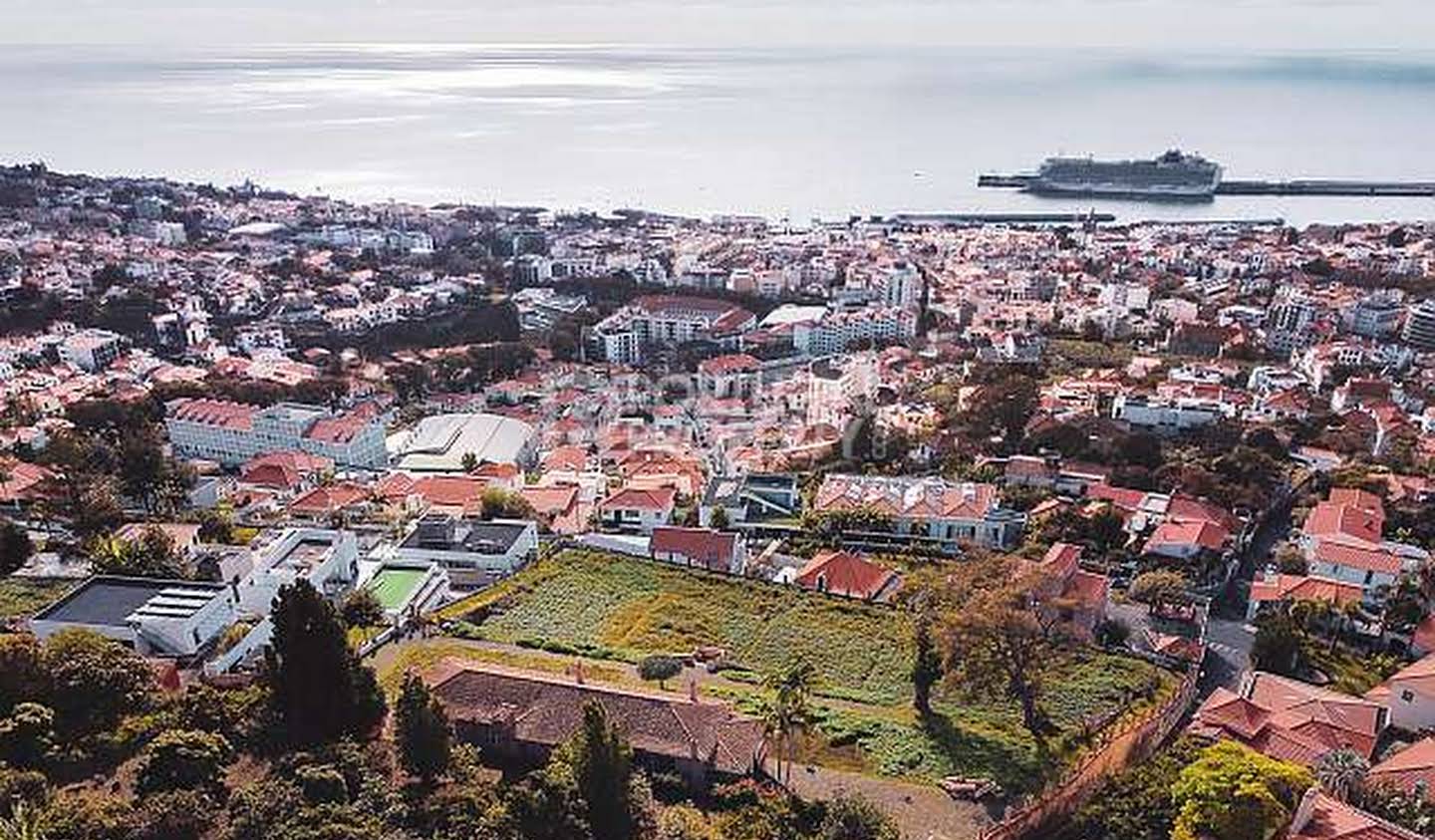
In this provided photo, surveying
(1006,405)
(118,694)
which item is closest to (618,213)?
(1006,405)

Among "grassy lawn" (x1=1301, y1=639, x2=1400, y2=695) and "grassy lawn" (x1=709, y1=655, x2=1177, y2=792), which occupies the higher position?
"grassy lawn" (x1=709, y1=655, x2=1177, y2=792)

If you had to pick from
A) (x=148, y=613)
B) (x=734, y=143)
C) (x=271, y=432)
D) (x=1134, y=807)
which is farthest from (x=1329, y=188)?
(x=148, y=613)

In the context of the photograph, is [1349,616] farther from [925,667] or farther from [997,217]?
[997,217]

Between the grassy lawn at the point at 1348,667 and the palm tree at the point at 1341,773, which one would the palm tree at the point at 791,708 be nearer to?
the palm tree at the point at 1341,773

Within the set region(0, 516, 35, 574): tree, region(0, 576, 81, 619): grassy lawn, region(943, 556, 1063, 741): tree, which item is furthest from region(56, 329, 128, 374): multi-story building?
region(943, 556, 1063, 741): tree

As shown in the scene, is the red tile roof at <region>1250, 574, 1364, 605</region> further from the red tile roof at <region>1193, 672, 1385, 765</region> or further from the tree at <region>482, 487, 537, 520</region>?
the tree at <region>482, 487, 537, 520</region>

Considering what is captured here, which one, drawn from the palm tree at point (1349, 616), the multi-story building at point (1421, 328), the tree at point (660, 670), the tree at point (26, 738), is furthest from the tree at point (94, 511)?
the multi-story building at point (1421, 328)
